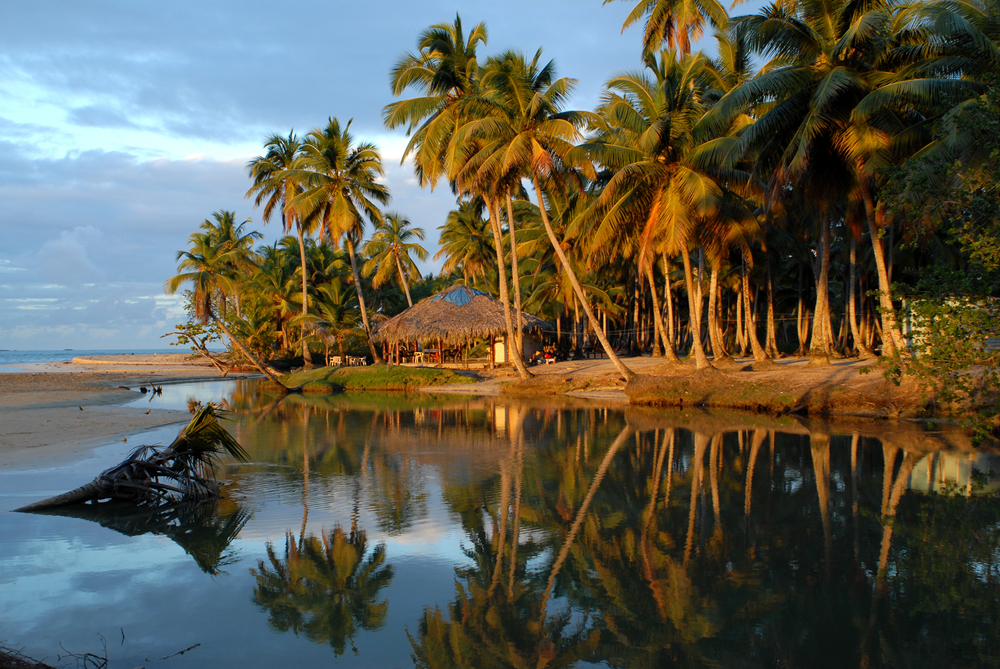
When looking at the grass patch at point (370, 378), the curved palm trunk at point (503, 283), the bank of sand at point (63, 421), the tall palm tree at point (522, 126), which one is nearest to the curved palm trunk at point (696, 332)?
the tall palm tree at point (522, 126)

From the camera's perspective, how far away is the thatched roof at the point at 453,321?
1141 inches

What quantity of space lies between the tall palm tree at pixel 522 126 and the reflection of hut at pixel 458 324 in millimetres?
9226

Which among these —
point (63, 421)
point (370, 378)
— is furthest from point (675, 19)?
point (63, 421)

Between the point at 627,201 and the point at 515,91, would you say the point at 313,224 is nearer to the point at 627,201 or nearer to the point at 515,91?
the point at 515,91

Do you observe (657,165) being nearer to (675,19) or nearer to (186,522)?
(675,19)

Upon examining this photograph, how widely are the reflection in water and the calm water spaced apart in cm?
4

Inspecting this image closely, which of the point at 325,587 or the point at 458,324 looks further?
the point at 458,324

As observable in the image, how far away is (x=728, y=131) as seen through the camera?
19.8 metres

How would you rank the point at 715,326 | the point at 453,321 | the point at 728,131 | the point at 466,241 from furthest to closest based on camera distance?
the point at 466,241 < the point at 453,321 < the point at 715,326 < the point at 728,131

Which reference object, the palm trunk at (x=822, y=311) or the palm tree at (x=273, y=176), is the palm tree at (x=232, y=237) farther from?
the palm trunk at (x=822, y=311)

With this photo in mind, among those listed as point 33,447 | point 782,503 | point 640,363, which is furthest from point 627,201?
point 33,447

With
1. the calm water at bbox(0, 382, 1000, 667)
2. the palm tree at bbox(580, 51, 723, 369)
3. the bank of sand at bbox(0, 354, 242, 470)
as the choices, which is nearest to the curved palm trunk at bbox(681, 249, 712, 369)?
the palm tree at bbox(580, 51, 723, 369)

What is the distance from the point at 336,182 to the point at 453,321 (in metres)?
7.75

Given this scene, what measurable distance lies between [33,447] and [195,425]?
5815 mm
